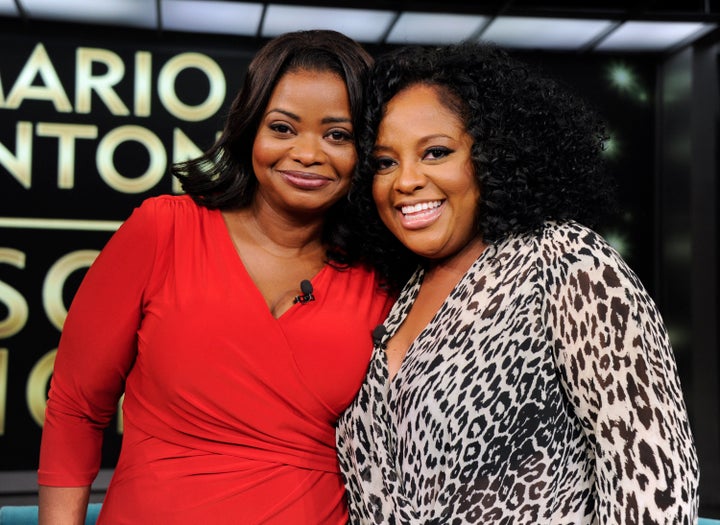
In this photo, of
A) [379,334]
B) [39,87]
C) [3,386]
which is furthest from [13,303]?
[379,334]

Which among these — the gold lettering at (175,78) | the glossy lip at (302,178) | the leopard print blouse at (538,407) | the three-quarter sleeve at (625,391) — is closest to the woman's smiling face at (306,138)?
the glossy lip at (302,178)

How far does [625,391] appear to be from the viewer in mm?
1283

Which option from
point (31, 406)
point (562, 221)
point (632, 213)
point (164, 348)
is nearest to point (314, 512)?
point (164, 348)

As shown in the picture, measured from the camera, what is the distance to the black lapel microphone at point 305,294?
5.81 ft

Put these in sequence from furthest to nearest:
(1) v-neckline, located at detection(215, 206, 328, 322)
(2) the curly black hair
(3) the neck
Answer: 1. (3) the neck
2. (1) v-neckline, located at detection(215, 206, 328, 322)
3. (2) the curly black hair

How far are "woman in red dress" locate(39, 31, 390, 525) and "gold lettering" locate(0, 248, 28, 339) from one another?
3387mm

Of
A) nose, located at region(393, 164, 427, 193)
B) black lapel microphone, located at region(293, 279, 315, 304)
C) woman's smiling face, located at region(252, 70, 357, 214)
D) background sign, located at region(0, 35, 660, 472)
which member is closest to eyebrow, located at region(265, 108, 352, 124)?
woman's smiling face, located at region(252, 70, 357, 214)

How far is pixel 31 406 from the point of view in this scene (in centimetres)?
490

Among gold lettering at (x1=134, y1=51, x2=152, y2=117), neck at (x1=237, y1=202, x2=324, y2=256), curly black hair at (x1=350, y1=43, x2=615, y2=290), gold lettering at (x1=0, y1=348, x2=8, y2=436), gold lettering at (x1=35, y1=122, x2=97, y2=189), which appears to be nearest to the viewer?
curly black hair at (x1=350, y1=43, x2=615, y2=290)

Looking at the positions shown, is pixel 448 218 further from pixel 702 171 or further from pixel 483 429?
pixel 702 171

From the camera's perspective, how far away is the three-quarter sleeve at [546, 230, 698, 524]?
1271mm

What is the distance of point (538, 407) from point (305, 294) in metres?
Answer: 0.61

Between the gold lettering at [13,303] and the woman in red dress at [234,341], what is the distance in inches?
133

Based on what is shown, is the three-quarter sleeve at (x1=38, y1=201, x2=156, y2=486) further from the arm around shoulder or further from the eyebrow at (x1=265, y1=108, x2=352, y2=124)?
the eyebrow at (x1=265, y1=108, x2=352, y2=124)
